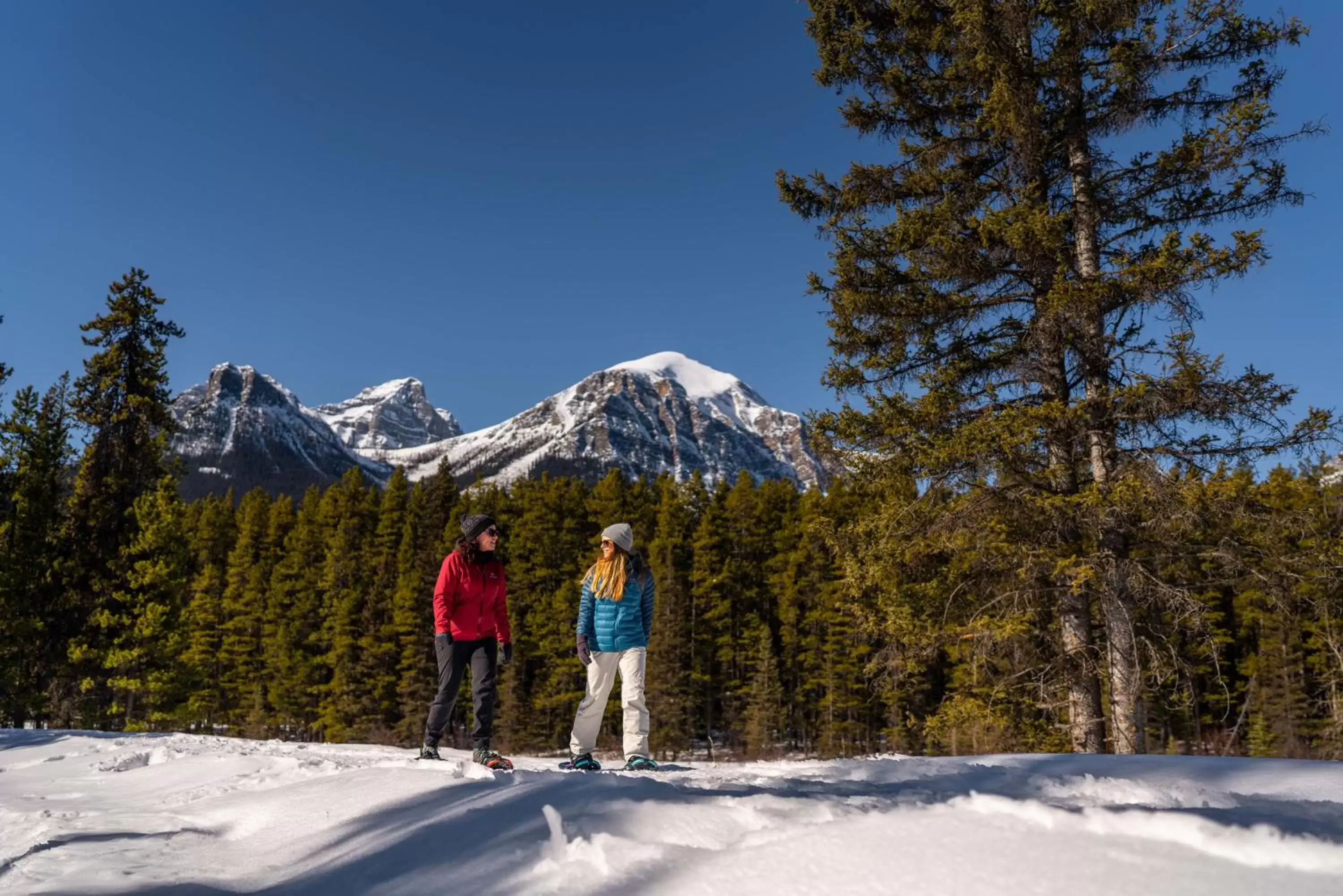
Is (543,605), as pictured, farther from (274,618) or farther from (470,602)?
(470,602)

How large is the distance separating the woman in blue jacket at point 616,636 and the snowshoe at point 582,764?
7 centimetres

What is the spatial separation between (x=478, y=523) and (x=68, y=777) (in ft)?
11.3

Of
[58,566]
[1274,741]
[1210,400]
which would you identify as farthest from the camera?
[1274,741]

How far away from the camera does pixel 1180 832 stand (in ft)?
6.47

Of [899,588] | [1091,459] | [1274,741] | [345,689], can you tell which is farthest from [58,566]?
[1274,741]

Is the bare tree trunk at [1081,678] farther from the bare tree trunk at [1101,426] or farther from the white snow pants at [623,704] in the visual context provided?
the white snow pants at [623,704]

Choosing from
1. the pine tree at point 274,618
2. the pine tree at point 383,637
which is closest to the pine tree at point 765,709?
the pine tree at point 383,637

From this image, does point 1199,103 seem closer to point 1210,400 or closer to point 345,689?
point 1210,400

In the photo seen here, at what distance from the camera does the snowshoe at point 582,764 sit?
6027 millimetres

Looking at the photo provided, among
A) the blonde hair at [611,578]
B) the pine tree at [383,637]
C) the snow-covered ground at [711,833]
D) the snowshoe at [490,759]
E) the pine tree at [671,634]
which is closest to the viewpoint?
the snow-covered ground at [711,833]

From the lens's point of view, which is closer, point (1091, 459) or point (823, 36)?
point (1091, 459)

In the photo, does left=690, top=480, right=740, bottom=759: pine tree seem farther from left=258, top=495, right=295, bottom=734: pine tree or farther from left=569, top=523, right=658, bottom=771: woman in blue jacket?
left=569, top=523, right=658, bottom=771: woman in blue jacket

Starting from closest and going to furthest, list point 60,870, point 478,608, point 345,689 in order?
point 60,870 → point 478,608 → point 345,689

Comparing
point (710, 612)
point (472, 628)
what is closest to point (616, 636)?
point (472, 628)
